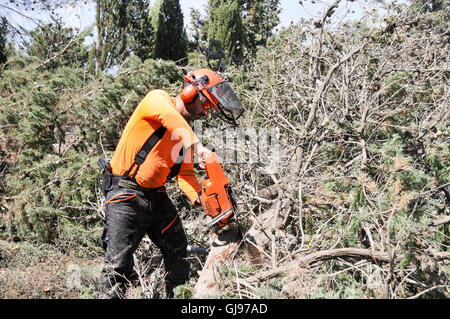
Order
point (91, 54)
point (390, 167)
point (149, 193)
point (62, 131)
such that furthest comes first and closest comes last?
point (91, 54)
point (62, 131)
point (149, 193)
point (390, 167)

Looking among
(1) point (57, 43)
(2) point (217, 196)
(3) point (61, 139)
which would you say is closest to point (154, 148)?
(2) point (217, 196)

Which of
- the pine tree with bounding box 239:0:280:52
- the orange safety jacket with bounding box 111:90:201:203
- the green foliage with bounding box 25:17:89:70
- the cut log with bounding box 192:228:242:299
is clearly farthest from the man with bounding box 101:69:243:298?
the pine tree with bounding box 239:0:280:52

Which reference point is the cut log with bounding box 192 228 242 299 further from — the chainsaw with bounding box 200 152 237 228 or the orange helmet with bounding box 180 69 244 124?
the orange helmet with bounding box 180 69 244 124

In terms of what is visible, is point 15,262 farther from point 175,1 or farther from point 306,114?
point 175,1

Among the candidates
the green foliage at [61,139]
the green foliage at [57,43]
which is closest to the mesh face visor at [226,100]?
the green foliage at [61,139]

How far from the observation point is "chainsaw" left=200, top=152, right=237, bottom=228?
230cm

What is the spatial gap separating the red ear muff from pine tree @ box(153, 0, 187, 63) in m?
7.89

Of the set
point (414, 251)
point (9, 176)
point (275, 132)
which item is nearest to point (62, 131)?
point (9, 176)

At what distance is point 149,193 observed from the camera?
265 cm

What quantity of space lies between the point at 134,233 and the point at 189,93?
121 centimetres

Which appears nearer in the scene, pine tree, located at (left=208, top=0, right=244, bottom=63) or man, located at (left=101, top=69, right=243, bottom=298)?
man, located at (left=101, top=69, right=243, bottom=298)
